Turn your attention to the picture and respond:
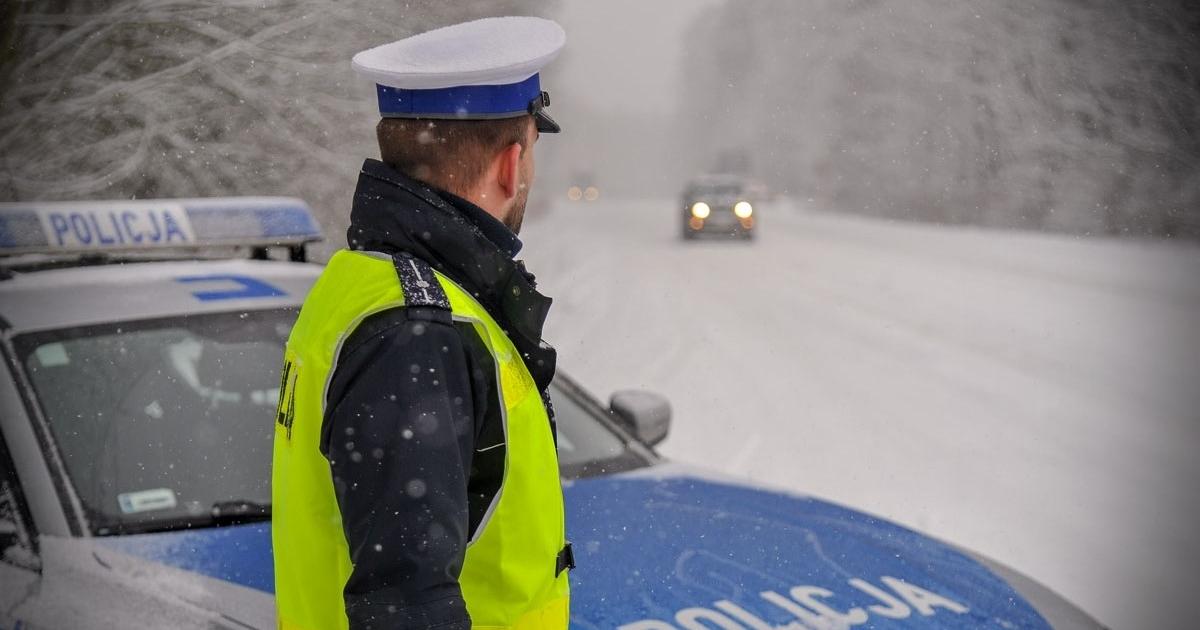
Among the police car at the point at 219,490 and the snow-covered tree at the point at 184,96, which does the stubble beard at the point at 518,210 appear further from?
the snow-covered tree at the point at 184,96

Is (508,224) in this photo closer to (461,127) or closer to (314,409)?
(461,127)

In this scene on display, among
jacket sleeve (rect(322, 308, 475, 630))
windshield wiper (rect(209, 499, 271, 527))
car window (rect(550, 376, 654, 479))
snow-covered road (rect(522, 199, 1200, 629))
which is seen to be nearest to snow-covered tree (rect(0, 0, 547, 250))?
snow-covered road (rect(522, 199, 1200, 629))

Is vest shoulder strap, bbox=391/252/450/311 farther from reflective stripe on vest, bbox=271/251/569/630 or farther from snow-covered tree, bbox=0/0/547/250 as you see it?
snow-covered tree, bbox=0/0/547/250

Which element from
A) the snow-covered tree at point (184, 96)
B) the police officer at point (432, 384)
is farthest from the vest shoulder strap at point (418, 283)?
the snow-covered tree at point (184, 96)

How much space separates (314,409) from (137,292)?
1.63 m

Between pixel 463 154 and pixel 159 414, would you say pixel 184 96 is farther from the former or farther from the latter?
pixel 463 154

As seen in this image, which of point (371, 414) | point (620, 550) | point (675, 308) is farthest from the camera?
point (675, 308)

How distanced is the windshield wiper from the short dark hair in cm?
125

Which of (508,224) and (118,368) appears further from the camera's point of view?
(118,368)

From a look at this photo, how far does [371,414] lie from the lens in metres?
1.06

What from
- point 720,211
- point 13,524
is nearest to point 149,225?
point 13,524

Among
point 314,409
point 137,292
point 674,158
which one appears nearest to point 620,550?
point 314,409

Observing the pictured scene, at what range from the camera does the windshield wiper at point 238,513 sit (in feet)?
7.27

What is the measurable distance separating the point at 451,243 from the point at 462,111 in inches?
5.7
